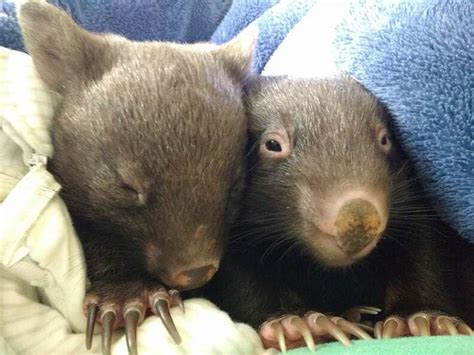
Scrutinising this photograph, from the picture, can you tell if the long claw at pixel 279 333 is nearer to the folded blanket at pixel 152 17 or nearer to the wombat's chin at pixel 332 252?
the wombat's chin at pixel 332 252

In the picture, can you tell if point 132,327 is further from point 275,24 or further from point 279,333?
point 275,24

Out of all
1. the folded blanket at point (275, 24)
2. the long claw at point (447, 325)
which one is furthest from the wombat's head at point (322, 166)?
the folded blanket at point (275, 24)

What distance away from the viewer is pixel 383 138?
1.46m

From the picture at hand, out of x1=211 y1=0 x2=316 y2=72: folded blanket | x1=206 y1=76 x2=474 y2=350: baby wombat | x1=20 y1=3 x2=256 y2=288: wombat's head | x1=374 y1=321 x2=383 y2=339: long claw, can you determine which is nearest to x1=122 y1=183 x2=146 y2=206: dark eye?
x1=20 y1=3 x2=256 y2=288: wombat's head

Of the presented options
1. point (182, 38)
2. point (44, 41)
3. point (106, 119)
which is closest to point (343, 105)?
point (106, 119)

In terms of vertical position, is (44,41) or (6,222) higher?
(44,41)

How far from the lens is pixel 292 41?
5.82ft

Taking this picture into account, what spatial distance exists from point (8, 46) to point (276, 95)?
0.63 meters

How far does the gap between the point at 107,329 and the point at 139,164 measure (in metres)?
0.30

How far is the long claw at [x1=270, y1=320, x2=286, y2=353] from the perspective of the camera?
121 centimetres

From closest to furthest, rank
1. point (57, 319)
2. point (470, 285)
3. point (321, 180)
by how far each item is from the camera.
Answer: point (57, 319) → point (321, 180) → point (470, 285)

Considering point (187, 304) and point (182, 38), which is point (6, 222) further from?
point (182, 38)

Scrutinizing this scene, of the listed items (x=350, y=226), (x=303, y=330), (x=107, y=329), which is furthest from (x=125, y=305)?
(x=350, y=226)

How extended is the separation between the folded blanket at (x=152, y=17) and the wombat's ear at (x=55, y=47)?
0.63m
